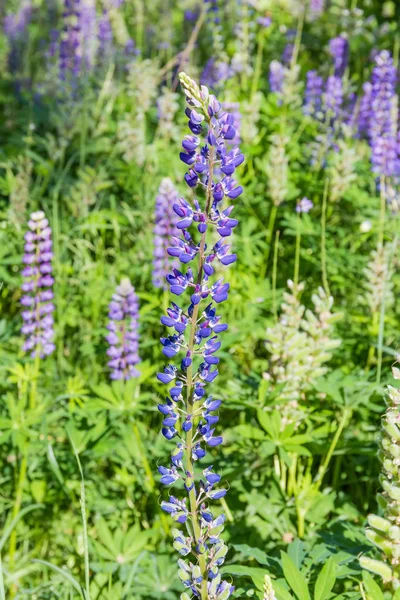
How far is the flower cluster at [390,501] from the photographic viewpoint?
5.49ft

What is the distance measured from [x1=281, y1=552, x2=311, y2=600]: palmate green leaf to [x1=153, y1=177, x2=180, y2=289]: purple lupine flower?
63.2 inches

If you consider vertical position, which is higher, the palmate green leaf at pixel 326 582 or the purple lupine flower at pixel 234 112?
the purple lupine flower at pixel 234 112

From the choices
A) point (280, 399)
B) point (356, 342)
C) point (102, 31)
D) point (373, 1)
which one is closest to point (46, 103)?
point (102, 31)

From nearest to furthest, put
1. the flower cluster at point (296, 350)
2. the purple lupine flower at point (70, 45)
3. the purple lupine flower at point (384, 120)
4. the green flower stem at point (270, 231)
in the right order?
1. the flower cluster at point (296, 350)
2. the green flower stem at point (270, 231)
3. the purple lupine flower at point (384, 120)
4. the purple lupine flower at point (70, 45)

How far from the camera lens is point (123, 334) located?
274 cm

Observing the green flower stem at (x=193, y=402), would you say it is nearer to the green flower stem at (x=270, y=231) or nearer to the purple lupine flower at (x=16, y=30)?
the green flower stem at (x=270, y=231)

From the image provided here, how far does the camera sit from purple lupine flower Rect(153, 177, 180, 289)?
10.4 feet

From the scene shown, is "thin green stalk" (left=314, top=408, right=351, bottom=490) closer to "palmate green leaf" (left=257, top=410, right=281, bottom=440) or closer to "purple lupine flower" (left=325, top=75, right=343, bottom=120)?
"palmate green leaf" (left=257, top=410, right=281, bottom=440)

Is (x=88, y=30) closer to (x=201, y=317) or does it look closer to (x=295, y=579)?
(x=201, y=317)

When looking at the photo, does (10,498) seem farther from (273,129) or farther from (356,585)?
(273,129)

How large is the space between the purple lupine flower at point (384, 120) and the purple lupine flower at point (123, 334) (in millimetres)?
1843

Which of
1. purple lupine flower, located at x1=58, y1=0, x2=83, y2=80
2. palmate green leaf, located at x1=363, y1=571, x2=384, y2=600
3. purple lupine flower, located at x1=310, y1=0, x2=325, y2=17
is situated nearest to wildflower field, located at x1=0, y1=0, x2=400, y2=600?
palmate green leaf, located at x1=363, y1=571, x2=384, y2=600

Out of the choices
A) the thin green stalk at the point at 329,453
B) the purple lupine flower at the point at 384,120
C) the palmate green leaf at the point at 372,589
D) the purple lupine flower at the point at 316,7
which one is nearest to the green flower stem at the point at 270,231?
the purple lupine flower at the point at 384,120

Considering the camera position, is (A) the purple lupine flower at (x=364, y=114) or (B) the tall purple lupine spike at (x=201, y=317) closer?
(B) the tall purple lupine spike at (x=201, y=317)
